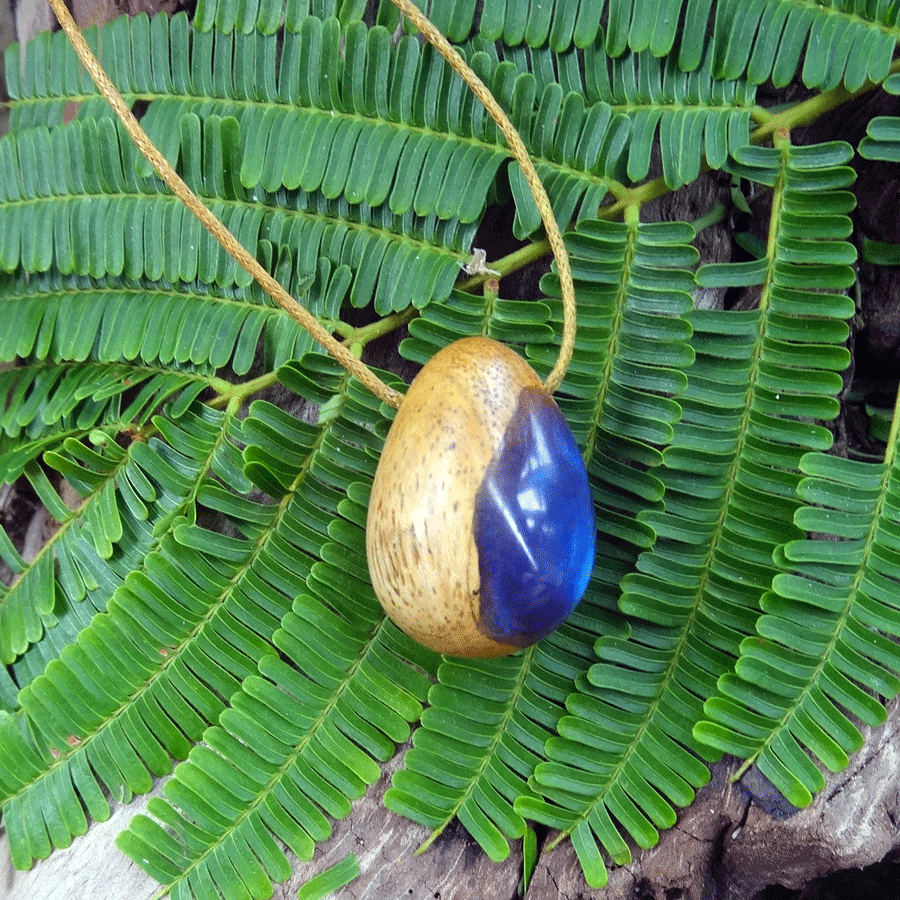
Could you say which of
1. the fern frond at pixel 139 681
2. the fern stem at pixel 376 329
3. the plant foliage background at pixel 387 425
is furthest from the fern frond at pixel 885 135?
the fern frond at pixel 139 681

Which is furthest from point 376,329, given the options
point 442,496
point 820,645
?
point 820,645

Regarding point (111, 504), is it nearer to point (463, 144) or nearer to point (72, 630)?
point (72, 630)

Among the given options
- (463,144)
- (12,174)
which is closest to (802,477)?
(463,144)

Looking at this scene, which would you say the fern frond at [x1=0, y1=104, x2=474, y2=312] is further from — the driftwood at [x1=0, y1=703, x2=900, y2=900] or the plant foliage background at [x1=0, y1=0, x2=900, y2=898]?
the driftwood at [x1=0, y1=703, x2=900, y2=900]

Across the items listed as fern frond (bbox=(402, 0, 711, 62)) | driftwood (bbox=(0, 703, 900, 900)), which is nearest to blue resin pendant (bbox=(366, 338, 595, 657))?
driftwood (bbox=(0, 703, 900, 900))

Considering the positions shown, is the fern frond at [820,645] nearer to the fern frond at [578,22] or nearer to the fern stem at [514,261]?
the fern stem at [514,261]
